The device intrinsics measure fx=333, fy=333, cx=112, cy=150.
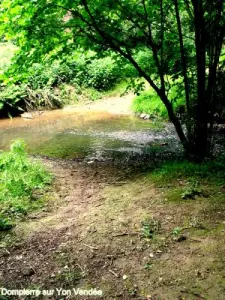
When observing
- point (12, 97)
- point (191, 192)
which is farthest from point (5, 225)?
point (12, 97)

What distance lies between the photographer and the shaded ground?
11.4 feet

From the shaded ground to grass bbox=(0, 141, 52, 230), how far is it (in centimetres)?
28

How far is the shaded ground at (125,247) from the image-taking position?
11.4 feet

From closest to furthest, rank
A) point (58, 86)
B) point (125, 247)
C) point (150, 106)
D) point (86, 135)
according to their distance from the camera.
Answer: point (125, 247)
point (86, 135)
point (150, 106)
point (58, 86)

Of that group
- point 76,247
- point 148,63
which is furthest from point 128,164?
point 76,247

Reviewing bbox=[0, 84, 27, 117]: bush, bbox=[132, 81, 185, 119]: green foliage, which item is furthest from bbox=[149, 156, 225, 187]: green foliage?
→ bbox=[0, 84, 27, 117]: bush

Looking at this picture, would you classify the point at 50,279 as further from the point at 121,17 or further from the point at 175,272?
the point at 121,17

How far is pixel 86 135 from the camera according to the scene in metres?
13.2

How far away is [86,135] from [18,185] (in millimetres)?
7013

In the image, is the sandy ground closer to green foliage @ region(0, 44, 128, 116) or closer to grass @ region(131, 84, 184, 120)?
grass @ region(131, 84, 184, 120)

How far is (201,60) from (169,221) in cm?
359

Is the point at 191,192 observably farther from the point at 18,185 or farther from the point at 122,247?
the point at 18,185

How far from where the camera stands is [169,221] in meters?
4.64

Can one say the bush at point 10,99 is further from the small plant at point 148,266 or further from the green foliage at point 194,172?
the small plant at point 148,266
